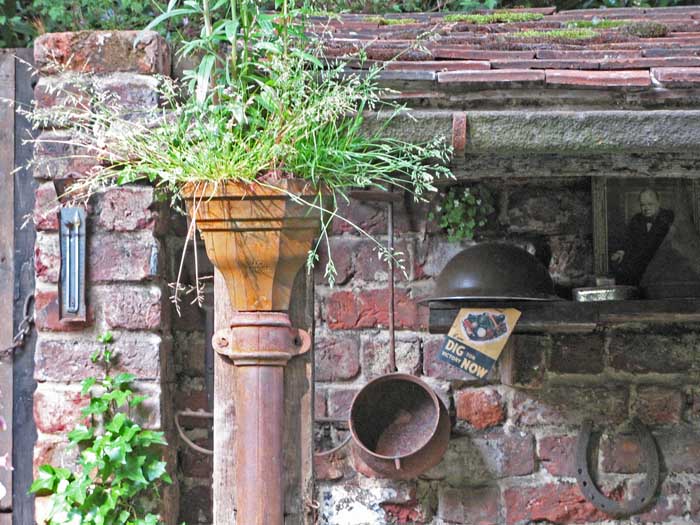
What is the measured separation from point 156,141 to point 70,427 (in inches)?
49.9

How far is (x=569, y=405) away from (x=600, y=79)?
1.50m

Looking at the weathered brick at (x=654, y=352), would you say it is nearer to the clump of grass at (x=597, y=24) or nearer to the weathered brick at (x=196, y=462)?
the clump of grass at (x=597, y=24)

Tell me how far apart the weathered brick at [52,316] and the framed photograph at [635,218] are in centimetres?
170

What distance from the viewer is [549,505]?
349 cm

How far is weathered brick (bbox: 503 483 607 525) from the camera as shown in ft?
11.4

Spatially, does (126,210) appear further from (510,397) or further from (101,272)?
(510,397)

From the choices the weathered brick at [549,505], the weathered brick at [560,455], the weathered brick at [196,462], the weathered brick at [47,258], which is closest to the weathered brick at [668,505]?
the weathered brick at [549,505]

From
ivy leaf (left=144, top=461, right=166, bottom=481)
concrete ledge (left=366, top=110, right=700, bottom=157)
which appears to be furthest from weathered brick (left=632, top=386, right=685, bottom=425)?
ivy leaf (left=144, top=461, right=166, bottom=481)

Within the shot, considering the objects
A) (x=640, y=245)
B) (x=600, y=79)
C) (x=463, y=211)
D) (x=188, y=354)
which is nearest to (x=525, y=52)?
(x=600, y=79)

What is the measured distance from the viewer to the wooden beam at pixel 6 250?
326 cm

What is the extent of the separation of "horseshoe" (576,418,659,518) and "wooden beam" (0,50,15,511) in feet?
6.26

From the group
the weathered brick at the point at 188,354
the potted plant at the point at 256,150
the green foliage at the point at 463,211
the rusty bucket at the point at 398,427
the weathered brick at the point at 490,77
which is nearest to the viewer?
the potted plant at the point at 256,150

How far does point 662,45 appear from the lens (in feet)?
8.55

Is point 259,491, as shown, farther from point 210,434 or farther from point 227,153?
point 210,434
